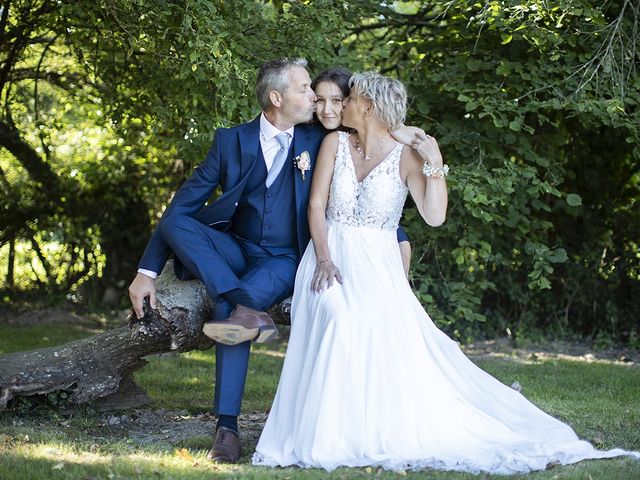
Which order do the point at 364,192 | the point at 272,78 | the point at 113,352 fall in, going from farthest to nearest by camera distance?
1. the point at 113,352
2. the point at 272,78
3. the point at 364,192

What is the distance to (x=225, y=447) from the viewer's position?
13.8ft

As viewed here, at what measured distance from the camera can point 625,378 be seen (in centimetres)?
699

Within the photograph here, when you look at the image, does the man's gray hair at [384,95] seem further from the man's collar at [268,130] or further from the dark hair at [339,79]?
the man's collar at [268,130]

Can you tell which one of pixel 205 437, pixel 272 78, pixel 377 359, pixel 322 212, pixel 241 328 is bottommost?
pixel 205 437

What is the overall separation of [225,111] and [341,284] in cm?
212

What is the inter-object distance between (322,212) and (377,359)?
82 cm

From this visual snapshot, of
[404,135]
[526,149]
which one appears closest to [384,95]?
[404,135]

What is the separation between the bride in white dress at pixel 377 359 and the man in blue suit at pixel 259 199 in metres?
0.15

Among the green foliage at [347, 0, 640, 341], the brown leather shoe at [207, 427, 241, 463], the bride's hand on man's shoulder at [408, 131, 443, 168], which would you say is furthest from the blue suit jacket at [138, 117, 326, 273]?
the green foliage at [347, 0, 640, 341]

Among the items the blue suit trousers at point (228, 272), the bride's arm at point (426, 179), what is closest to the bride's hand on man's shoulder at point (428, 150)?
the bride's arm at point (426, 179)

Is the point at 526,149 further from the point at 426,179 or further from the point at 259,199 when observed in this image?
the point at 259,199

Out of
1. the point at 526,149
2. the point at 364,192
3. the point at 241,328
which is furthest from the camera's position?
the point at 526,149

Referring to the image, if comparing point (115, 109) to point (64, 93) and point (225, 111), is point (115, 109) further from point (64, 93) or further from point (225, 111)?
point (64, 93)

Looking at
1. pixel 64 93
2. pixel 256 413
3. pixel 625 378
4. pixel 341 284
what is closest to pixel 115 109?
pixel 64 93
